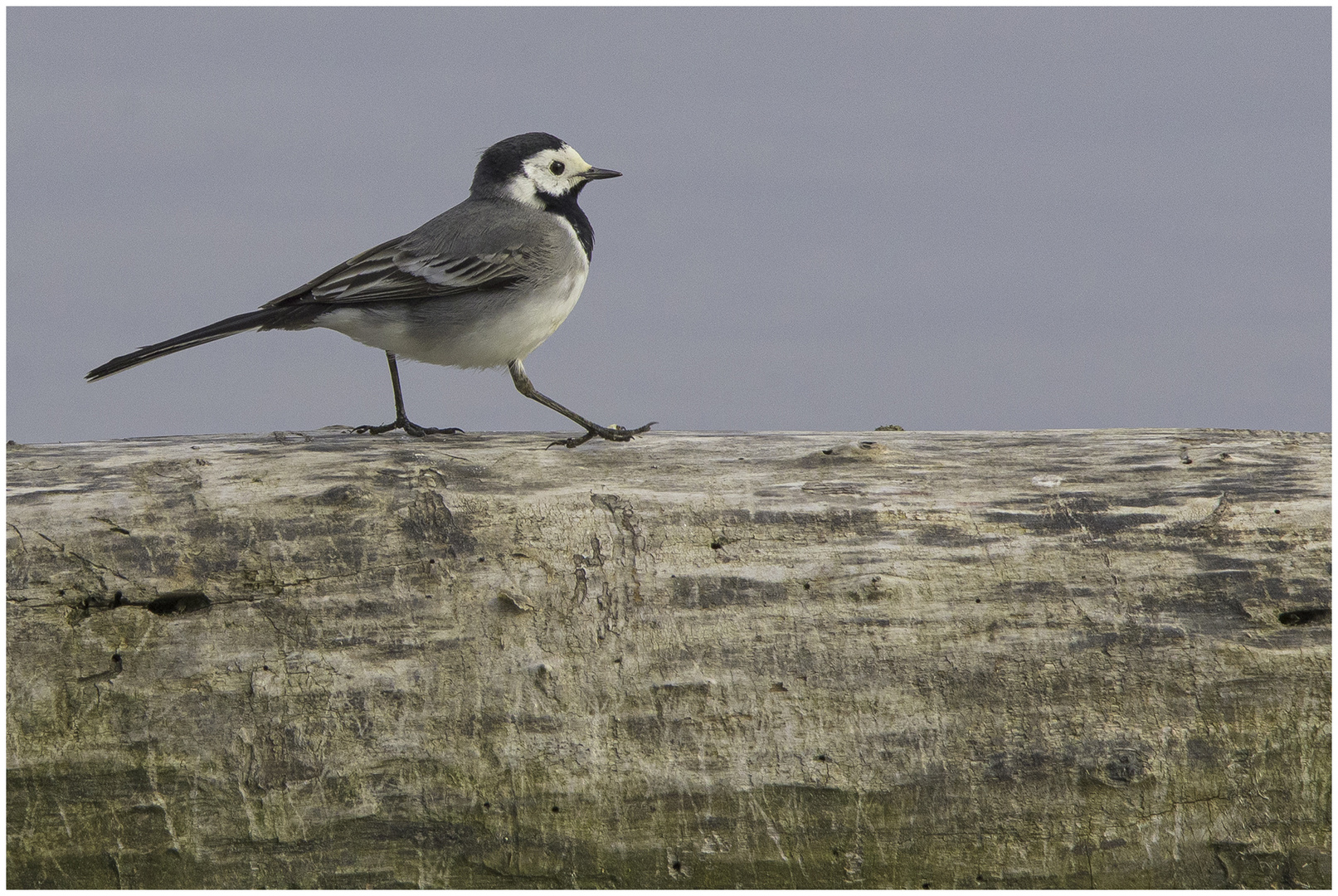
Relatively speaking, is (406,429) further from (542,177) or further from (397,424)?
(542,177)

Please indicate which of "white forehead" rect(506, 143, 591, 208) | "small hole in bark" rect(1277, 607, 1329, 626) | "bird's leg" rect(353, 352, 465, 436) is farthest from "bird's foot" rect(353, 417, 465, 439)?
"small hole in bark" rect(1277, 607, 1329, 626)

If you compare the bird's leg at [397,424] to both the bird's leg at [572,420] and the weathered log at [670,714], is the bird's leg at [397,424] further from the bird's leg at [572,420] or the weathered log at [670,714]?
the weathered log at [670,714]

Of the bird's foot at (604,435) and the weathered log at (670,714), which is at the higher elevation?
the bird's foot at (604,435)

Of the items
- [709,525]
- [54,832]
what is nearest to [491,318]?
[709,525]

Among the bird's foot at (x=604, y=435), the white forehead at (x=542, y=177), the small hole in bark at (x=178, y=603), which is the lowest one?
the small hole in bark at (x=178, y=603)

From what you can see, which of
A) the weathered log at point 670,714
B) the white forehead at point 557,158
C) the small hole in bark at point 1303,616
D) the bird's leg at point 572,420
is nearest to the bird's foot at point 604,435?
the bird's leg at point 572,420

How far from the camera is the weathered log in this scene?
11.3 feet

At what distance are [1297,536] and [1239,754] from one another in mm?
743

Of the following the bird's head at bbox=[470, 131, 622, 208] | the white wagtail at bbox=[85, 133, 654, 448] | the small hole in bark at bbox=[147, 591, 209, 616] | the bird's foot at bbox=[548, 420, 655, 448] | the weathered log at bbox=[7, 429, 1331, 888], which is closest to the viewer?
Answer: the weathered log at bbox=[7, 429, 1331, 888]

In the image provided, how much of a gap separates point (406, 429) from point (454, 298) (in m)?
0.67

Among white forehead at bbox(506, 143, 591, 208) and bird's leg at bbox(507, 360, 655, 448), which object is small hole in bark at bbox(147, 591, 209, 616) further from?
white forehead at bbox(506, 143, 591, 208)

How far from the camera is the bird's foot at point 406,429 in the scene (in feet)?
15.9

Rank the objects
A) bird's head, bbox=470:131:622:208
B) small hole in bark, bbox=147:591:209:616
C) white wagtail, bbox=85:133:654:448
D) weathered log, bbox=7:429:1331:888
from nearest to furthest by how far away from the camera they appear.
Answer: weathered log, bbox=7:429:1331:888 → small hole in bark, bbox=147:591:209:616 → white wagtail, bbox=85:133:654:448 → bird's head, bbox=470:131:622:208

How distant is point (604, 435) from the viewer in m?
4.34
